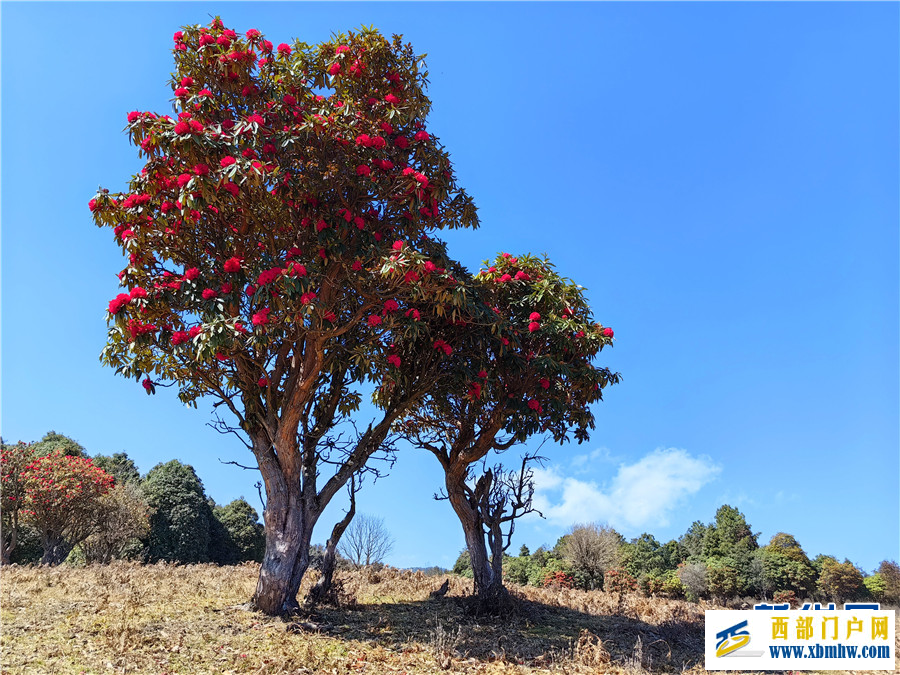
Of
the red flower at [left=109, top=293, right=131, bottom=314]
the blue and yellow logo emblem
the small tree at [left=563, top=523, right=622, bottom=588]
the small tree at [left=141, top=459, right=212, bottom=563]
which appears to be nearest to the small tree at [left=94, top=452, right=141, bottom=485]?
the small tree at [left=141, top=459, right=212, bottom=563]

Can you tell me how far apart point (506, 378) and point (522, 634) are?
5201 millimetres

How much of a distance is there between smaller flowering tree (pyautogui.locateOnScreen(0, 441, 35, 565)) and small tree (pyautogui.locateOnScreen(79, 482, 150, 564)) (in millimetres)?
2956

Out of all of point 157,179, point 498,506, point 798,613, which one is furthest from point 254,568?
point 798,613

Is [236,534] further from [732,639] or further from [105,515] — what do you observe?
[732,639]

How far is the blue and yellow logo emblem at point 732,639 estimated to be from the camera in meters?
10.7

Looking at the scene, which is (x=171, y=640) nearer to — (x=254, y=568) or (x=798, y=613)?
(x=254, y=568)

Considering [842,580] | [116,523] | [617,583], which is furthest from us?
[842,580]

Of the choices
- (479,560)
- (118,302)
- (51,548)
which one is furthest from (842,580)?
(51,548)

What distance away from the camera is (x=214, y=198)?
9.44 metres

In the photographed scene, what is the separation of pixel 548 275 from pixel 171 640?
10.0 metres

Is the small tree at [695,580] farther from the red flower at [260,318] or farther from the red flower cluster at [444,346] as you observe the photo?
the red flower at [260,318]

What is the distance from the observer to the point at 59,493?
23438 millimetres

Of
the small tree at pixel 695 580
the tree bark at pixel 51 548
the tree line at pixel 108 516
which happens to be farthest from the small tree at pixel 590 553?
the tree bark at pixel 51 548

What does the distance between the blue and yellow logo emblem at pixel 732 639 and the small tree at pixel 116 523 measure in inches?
944
